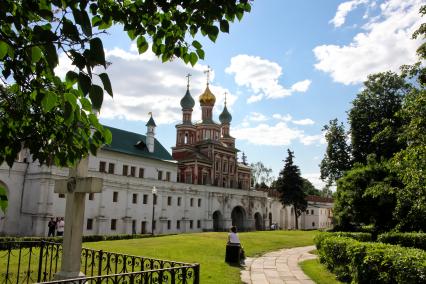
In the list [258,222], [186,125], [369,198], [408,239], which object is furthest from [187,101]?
[408,239]

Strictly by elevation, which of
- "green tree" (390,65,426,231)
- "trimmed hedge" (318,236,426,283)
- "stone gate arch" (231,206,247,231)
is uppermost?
"green tree" (390,65,426,231)

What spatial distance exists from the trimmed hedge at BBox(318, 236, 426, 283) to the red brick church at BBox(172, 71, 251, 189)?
42.0 m

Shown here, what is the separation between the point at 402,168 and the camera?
15672 millimetres

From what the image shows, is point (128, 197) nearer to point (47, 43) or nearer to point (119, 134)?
point (119, 134)

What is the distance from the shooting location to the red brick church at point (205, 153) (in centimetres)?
5656

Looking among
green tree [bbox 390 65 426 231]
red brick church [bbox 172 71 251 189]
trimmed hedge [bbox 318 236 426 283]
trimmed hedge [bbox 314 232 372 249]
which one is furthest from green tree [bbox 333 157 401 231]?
red brick church [bbox 172 71 251 189]

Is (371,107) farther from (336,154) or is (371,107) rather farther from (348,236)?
(348,236)

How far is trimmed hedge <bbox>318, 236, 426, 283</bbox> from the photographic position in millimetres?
9020

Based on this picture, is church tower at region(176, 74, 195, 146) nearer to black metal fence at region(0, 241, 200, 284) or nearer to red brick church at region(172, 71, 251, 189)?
red brick church at region(172, 71, 251, 189)

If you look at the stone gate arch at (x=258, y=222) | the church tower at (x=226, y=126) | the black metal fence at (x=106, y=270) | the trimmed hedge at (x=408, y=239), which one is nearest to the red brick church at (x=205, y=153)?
the stone gate arch at (x=258, y=222)

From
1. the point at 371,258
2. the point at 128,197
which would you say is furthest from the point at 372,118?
the point at 371,258

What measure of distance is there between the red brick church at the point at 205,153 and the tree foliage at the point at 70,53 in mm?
50284

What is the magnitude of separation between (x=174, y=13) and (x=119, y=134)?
45.9m

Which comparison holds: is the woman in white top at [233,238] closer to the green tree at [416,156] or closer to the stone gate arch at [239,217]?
the green tree at [416,156]
